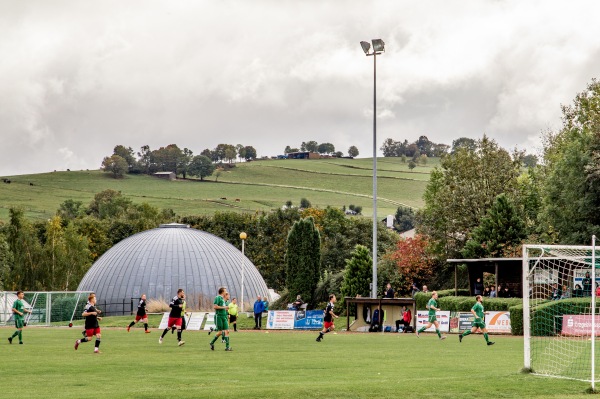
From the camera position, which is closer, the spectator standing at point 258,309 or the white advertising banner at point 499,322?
the white advertising banner at point 499,322

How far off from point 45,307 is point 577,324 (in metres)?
41.5

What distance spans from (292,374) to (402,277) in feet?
172

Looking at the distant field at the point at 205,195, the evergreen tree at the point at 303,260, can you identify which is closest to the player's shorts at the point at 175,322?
the evergreen tree at the point at 303,260

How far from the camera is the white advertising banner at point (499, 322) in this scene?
49875 millimetres

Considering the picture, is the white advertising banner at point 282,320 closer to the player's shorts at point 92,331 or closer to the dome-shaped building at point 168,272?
the dome-shaped building at point 168,272

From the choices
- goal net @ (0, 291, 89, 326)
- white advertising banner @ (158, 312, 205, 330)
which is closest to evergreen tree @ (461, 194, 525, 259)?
white advertising banner @ (158, 312, 205, 330)

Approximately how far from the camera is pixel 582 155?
61.0 metres

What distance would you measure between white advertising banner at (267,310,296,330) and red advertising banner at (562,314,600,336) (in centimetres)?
1898

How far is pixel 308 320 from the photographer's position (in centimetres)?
5822

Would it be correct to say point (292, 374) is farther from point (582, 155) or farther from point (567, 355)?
Answer: point (582, 155)

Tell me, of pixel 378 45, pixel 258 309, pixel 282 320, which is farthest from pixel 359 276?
pixel 378 45

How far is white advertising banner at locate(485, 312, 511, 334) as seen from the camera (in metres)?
49.9

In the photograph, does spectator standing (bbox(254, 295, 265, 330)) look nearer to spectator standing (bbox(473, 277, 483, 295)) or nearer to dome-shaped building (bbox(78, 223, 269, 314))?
spectator standing (bbox(473, 277, 483, 295))

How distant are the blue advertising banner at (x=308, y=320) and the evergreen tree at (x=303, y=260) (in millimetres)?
19980
